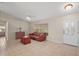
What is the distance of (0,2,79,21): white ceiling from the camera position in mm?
2164

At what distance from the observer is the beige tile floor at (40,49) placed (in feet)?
7.07

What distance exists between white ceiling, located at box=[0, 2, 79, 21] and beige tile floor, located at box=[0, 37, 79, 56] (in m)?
0.68

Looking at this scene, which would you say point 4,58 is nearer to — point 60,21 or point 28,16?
point 28,16

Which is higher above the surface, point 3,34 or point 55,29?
point 55,29

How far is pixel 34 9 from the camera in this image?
2.23 m

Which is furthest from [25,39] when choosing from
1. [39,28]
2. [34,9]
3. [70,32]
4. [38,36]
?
[70,32]

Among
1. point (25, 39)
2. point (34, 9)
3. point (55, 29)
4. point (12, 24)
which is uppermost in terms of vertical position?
point (34, 9)

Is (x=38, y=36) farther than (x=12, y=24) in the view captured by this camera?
Yes

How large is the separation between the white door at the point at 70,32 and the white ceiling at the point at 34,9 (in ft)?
0.82

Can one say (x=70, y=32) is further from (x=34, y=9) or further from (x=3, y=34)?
(x=3, y=34)

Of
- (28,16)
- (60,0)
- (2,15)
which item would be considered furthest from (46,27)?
(2,15)

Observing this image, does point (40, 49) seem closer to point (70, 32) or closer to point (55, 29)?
point (55, 29)

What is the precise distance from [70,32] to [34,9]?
1010mm

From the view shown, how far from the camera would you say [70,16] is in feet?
7.03
